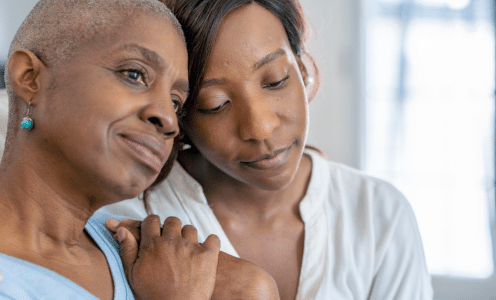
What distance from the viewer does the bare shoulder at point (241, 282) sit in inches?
39.7

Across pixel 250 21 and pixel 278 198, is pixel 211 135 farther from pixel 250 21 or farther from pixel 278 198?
pixel 278 198

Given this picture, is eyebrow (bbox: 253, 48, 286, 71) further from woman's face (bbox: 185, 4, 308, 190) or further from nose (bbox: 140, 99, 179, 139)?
nose (bbox: 140, 99, 179, 139)

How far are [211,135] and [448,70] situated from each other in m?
2.97

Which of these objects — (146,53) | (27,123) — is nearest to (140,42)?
(146,53)

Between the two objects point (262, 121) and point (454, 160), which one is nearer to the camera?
point (262, 121)

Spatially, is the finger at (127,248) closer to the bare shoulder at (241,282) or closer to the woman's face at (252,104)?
the bare shoulder at (241,282)

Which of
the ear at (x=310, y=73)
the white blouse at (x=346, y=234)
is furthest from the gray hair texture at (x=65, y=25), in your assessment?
the ear at (x=310, y=73)

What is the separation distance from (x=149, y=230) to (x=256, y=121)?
37 centimetres

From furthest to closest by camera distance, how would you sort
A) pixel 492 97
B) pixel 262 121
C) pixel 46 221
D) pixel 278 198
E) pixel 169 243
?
pixel 492 97, pixel 278 198, pixel 262 121, pixel 169 243, pixel 46 221

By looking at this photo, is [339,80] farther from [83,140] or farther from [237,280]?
[83,140]

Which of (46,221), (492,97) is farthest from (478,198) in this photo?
(46,221)

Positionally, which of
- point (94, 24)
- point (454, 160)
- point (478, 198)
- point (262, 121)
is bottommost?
point (478, 198)

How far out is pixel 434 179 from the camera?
3.71 metres

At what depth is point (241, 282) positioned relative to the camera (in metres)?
1.02
